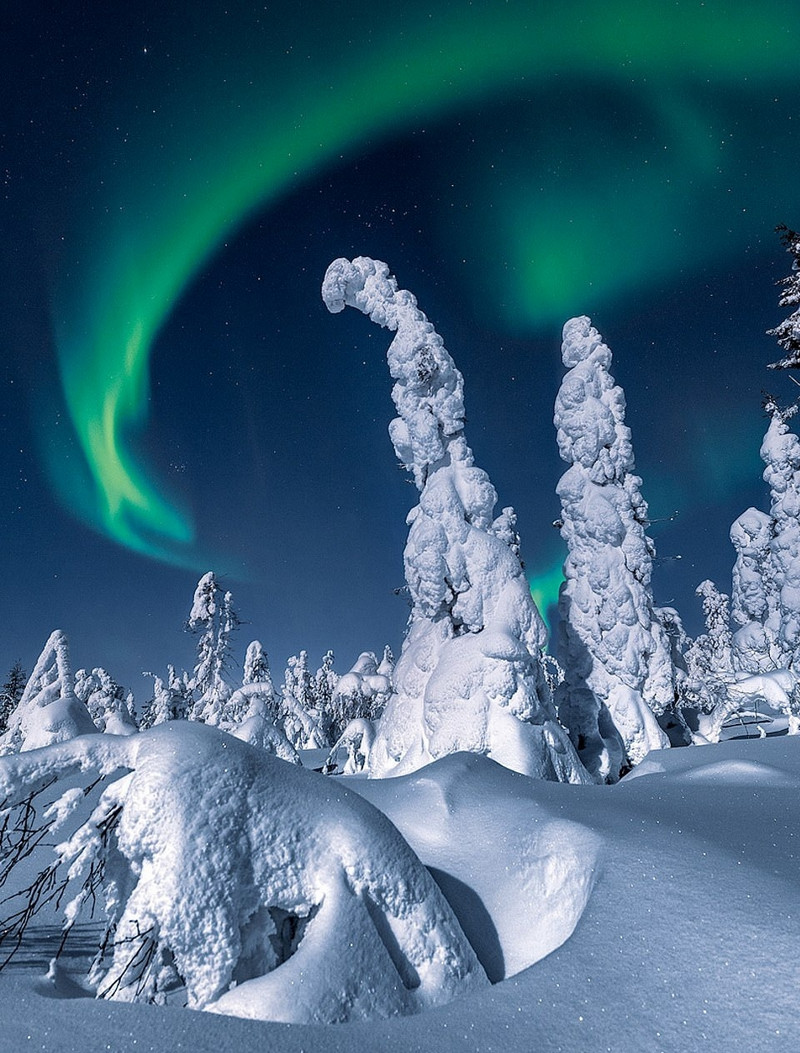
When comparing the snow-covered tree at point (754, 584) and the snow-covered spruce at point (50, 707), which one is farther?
the snow-covered tree at point (754, 584)

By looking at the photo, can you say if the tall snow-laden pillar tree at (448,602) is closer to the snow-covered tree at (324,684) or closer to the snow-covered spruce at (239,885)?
the snow-covered spruce at (239,885)

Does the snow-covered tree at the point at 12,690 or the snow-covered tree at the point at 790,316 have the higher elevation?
the snow-covered tree at the point at 790,316

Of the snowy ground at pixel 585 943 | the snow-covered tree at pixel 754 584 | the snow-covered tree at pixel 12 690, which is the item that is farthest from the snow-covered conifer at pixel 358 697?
the snow-covered tree at pixel 12 690

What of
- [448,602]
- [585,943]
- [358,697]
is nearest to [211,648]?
[358,697]

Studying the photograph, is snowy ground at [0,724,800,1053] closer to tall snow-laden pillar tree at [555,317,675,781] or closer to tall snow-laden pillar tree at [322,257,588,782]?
tall snow-laden pillar tree at [322,257,588,782]

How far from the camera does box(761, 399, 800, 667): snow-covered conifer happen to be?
63.5 feet

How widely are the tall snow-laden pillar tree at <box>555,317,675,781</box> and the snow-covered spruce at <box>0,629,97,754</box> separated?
15388 mm

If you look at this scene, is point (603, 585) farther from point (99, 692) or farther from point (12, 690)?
point (12, 690)

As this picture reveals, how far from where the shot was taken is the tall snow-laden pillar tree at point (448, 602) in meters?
10.9

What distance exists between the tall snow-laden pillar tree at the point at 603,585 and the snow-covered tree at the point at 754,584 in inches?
669

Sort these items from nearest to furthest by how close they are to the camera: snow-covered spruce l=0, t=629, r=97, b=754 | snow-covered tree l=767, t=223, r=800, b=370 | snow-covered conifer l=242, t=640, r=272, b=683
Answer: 1. snow-covered tree l=767, t=223, r=800, b=370
2. snow-covered spruce l=0, t=629, r=97, b=754
3. snow-covered conifer l=242, t=640, r=272, b=683

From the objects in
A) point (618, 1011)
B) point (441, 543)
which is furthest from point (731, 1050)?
point (441, 543)

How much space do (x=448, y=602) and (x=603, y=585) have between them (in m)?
5.73

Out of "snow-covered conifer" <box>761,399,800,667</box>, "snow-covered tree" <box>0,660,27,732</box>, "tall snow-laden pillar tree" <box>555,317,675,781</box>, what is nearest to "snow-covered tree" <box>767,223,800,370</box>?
"tall snow-laden pillar tree" <box>555,317,675,781</box>
